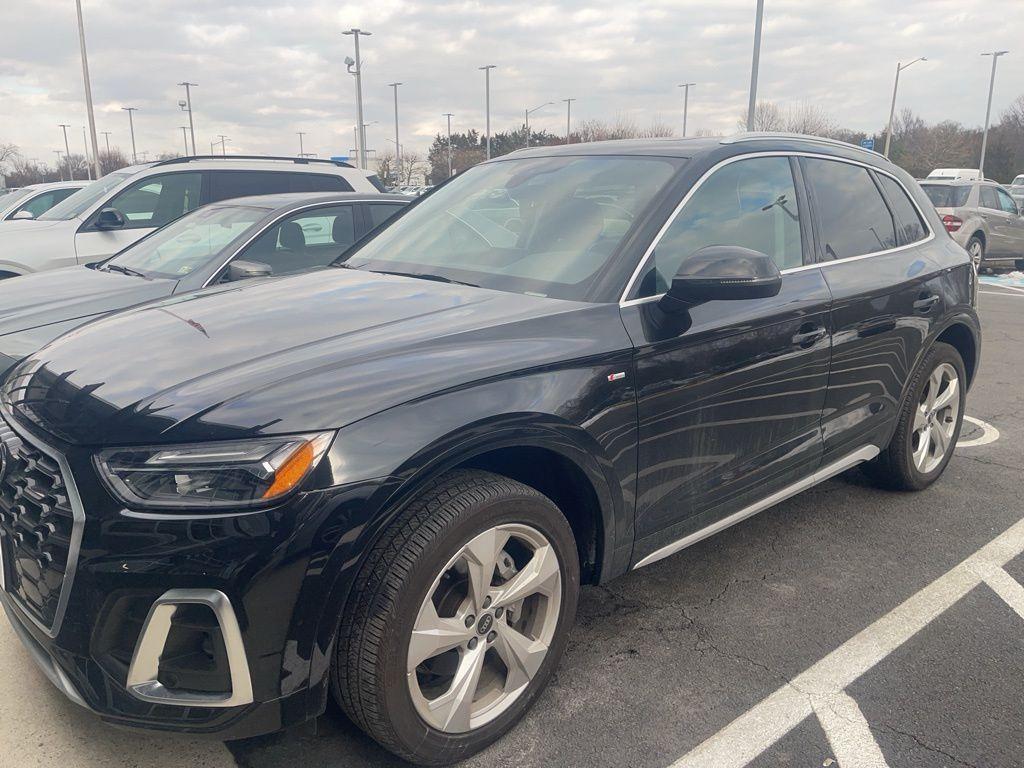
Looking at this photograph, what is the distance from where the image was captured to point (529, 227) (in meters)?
3.08

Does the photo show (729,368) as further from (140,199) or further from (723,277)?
(140,199)

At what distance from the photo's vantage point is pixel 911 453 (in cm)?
415

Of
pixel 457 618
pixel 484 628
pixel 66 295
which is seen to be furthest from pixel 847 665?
pixel 66 295

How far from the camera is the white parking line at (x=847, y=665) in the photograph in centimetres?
235

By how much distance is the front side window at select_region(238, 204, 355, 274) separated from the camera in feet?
17.4

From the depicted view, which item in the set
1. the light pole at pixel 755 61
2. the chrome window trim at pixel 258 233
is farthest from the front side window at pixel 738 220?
the light pole at pixel 755 61

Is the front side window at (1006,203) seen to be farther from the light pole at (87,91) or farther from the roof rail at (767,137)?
the light pole at (87,91)

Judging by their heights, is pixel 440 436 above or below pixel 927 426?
above

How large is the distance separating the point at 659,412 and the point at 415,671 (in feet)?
3.63

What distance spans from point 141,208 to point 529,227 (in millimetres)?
6246

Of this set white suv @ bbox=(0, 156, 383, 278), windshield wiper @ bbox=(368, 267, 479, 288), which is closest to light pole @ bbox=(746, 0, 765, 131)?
white suv @ bbox=(0, 156, 383, 278)

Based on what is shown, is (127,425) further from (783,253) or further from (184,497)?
(783,253)

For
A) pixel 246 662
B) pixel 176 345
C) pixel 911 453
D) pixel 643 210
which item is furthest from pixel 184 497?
pixel 911 453

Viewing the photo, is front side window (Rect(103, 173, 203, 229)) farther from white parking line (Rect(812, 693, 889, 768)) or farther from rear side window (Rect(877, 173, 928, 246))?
white parking line (Rect(812, 693, 889, 768))
